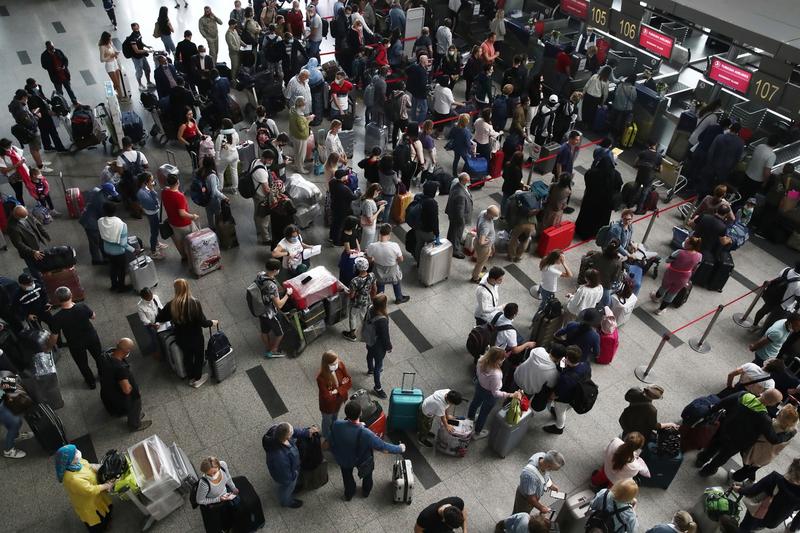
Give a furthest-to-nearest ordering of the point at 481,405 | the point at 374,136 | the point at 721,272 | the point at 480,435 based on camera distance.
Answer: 1. the point at 374,136
2. the point at 721,272
3. the point at 480,435
4. the point at 481,405

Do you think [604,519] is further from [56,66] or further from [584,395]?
[56,66]

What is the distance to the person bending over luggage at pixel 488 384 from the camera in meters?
6.88

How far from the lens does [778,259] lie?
11.7m

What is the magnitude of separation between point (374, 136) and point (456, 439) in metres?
7.38

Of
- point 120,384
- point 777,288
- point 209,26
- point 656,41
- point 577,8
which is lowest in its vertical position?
point 120,384

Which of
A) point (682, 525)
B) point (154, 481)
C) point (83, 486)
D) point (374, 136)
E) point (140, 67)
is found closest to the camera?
point (682, 525)

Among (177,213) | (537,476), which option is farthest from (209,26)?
(537,476)

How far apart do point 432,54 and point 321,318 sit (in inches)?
368

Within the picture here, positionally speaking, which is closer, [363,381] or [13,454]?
[13,454]

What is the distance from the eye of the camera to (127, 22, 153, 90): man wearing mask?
1388cm

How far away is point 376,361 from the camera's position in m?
7.85

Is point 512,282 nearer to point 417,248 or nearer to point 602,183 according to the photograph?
point 417,248

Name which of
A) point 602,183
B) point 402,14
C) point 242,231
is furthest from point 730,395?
point 402,14

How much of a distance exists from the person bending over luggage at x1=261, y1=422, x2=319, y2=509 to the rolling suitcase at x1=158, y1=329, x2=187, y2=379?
2.12 m
